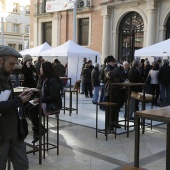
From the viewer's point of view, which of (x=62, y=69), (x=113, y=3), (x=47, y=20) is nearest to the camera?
(x=62, y=69)

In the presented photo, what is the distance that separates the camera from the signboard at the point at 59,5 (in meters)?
20.7

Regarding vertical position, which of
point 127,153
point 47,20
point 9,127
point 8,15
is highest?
point 8,15

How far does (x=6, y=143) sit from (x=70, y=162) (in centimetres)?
186

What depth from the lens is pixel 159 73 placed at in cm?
998

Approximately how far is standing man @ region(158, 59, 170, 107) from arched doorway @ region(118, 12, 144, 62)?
331 inches

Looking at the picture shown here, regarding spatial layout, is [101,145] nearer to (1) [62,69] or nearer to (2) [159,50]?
(2) [159,50]

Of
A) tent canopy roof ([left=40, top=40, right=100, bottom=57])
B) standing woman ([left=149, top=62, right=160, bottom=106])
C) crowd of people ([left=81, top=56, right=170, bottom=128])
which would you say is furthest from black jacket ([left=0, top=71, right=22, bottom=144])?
tent canopy roof ([left=40, top=40, right=100, bottom=57])

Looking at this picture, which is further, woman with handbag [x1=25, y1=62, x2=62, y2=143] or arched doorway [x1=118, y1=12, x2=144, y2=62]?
arched doorway [x1=118, y1=12, x2=144, y2=62]

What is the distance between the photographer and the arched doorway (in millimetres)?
18188

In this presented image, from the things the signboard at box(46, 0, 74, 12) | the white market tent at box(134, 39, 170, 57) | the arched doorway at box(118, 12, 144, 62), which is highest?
the signboard at box(46, 0, 74, 12)

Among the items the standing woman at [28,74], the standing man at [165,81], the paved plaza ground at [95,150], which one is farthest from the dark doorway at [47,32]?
the paved plaza ground at [95,150]

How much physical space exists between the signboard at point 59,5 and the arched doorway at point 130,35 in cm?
428

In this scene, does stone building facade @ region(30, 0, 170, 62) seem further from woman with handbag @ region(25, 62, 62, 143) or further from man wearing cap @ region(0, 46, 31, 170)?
man wearing cap @ region(0, 46, 31, 170)

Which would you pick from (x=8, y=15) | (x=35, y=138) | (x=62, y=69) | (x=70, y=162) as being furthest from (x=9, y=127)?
(x=8, y=15)
